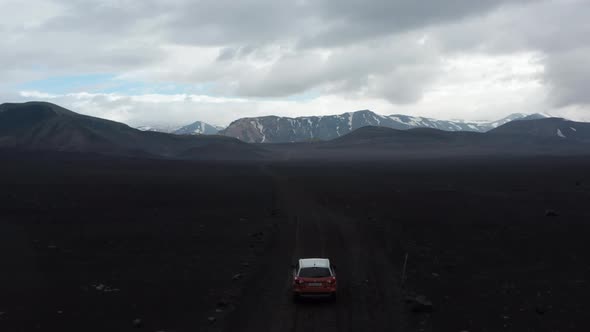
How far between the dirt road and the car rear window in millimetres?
840

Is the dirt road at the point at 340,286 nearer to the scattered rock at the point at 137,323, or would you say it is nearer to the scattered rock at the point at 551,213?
the scattered rock at the point at 137,323

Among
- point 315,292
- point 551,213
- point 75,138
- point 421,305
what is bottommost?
point 421,305

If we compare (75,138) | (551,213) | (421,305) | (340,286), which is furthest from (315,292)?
(75,138)

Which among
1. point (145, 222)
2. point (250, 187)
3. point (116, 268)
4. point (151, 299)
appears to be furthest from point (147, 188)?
point (151, 299)

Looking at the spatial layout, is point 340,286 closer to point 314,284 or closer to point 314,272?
point 314,272

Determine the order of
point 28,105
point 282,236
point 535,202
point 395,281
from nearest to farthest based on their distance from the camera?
point 395,281 → point 282,236 → point 535,202 → point 28,105

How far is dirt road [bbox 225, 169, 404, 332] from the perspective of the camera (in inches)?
574

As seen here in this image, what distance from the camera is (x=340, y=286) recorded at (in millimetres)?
18328

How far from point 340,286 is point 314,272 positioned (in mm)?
2198

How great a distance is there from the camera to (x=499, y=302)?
16703 mm

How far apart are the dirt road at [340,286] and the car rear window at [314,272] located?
2.76ft

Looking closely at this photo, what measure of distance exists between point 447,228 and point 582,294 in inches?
542

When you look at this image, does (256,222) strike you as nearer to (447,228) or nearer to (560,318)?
(447,228)

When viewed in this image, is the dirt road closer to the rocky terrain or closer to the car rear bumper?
the rocky terrain
